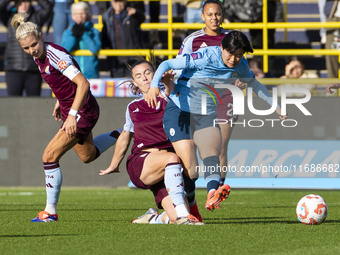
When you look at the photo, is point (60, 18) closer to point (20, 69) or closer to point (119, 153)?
point (20, 69)

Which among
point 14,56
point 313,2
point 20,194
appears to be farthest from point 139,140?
point 313,2

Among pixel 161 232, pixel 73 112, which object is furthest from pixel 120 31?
pixel 161 232

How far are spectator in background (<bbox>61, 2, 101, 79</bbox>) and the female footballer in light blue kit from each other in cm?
567

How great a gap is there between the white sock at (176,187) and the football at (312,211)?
100 cm

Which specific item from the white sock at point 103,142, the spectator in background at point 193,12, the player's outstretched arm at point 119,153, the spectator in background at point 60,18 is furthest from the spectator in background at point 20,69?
the player's outstretched arm at point 119,153

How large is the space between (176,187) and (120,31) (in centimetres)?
687

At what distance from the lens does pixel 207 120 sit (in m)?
7.39

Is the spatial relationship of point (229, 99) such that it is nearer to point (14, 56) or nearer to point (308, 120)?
point (308, 120)

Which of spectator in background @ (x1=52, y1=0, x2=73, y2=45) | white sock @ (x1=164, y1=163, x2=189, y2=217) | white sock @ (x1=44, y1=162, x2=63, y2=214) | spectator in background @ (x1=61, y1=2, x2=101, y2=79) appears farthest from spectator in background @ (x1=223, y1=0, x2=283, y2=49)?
white sock @ (x1=164, y1=163, x2=189, y2=217)

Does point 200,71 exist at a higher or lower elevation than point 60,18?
lower

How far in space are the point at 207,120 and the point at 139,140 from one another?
0.66m

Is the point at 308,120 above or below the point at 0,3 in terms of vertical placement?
below

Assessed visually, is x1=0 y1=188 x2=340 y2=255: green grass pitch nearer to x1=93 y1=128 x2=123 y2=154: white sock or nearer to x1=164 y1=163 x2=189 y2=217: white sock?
x1=164 y1=163 x2=189 y2=217: white sock

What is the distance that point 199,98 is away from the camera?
293 inches
